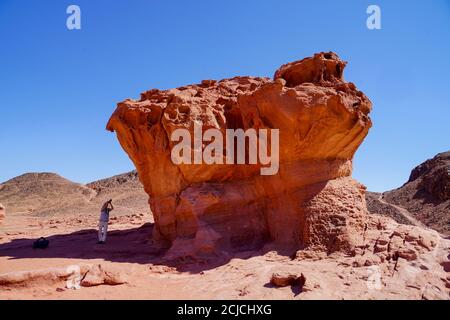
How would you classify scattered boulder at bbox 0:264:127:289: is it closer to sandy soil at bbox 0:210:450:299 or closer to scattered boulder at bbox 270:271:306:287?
sandy soil at bbox 0:210:450:299

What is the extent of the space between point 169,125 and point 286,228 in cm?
383

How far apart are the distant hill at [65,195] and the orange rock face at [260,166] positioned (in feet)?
48.7

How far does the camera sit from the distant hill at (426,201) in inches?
976

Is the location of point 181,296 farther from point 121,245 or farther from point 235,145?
point 121,245

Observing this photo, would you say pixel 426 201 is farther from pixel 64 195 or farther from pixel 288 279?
pixel 64 195

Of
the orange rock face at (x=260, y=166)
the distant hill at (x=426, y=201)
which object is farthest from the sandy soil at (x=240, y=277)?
the distant hill at (x=426, y=201)

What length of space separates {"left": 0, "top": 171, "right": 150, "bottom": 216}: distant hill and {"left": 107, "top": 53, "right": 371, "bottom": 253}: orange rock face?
14.8 m

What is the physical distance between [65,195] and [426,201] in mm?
32511

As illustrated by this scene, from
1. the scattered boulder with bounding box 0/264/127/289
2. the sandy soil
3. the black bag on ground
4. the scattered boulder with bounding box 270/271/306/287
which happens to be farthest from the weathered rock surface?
the scattered boulder with bounding box 270/271/306/287

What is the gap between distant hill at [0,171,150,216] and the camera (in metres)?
27.1

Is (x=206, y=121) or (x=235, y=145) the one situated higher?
(x=206, y=121)

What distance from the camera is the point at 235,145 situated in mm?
8906

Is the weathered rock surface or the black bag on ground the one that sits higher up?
the black bag on ground
